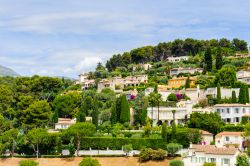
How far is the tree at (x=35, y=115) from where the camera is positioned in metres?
82.2

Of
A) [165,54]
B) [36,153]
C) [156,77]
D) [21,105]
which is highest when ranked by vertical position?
[165,54]

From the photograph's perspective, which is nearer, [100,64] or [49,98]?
[49,98]

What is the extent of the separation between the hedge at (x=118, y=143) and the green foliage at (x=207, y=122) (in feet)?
21.7

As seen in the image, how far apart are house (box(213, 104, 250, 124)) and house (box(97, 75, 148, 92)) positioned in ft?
117

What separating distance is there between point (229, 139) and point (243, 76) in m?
32.2

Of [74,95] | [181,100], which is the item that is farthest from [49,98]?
[181,100]

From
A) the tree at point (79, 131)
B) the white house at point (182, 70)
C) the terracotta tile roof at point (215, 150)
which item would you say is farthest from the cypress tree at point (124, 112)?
the white house at point (182, 70)

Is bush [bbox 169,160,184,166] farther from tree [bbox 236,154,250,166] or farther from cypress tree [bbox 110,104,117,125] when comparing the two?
cypress tree [bbox 110,104,117,125]

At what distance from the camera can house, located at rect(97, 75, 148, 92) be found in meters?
111

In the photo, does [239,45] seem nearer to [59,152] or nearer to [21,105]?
[21,105]

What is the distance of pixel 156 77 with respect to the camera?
113 meters

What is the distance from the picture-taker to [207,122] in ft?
231

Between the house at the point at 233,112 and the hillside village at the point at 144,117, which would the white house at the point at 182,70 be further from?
the house at the point at 233,112

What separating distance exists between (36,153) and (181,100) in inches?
1093
